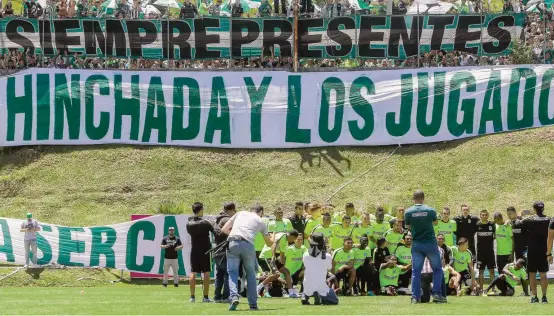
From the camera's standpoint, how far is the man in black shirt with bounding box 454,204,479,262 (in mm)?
27594

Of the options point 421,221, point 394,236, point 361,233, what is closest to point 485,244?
point 394,236

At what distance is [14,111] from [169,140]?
4.91m

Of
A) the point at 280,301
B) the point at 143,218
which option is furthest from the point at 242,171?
the point at 280,301

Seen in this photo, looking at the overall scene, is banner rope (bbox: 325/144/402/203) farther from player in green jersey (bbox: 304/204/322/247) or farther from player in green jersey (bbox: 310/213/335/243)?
player in green jersey (bbox: 310/213/335/243)

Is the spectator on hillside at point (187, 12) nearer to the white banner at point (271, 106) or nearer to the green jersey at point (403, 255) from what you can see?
the white banner at point (271, 106)

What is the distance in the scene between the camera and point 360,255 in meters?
25.6

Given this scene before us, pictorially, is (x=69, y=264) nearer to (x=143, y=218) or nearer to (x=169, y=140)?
(x=143, y=218)

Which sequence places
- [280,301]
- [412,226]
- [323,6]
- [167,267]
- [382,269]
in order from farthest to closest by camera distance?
[323,6] < [167,267] < [382,269] < [280,301] < [412,226]

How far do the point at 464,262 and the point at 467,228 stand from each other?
2040 millimetres

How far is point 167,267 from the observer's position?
1138 inches

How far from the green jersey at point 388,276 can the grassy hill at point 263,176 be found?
7.78 meters

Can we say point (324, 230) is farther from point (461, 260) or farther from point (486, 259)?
point (486, 259)

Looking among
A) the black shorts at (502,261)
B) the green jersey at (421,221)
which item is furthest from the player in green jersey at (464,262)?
the green jersey at (421,221)

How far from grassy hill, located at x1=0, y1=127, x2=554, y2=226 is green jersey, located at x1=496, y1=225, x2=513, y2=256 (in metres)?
6.72
